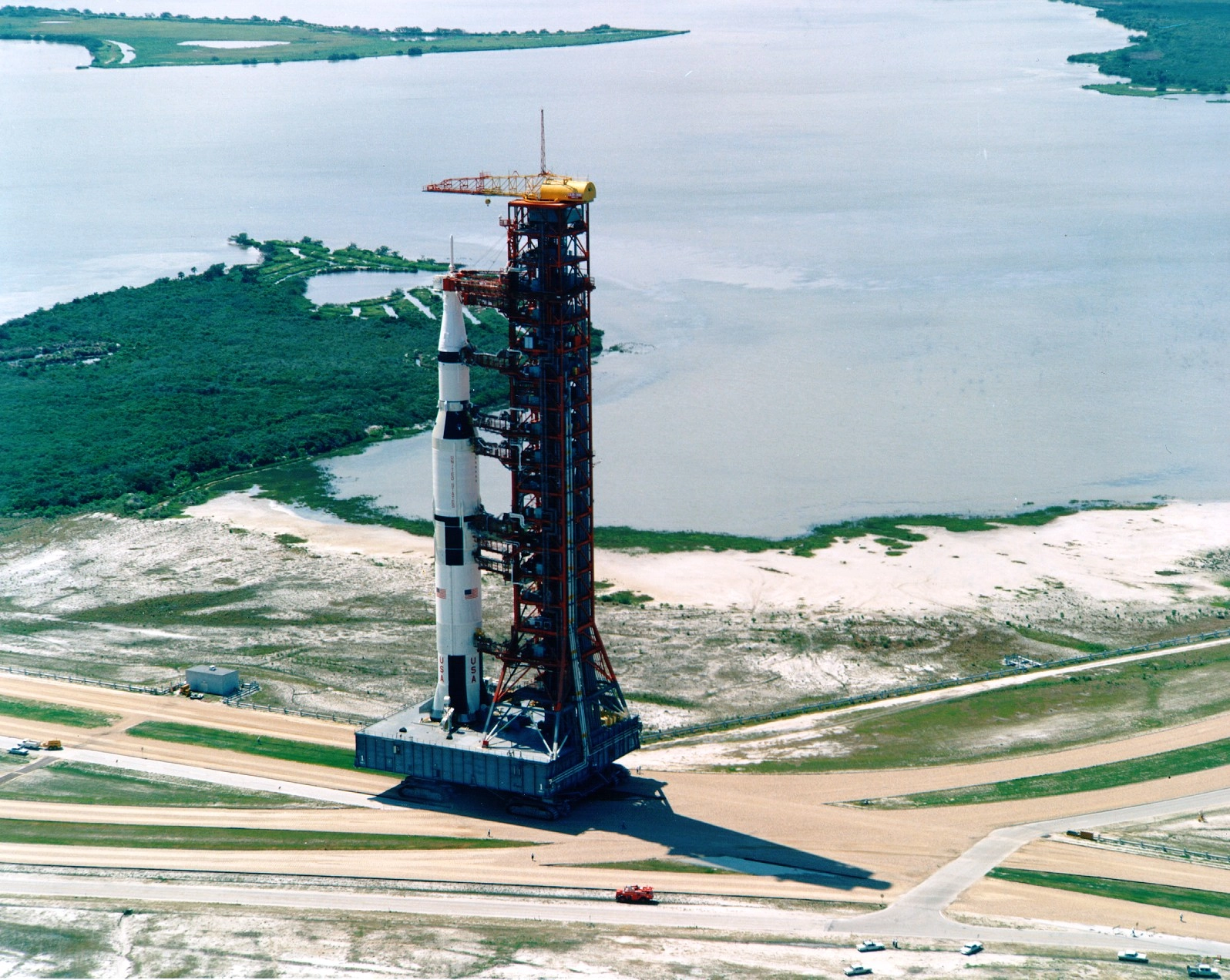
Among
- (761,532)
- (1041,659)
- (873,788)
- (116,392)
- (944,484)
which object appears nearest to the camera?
(873,788)

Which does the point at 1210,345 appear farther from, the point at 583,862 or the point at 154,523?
the point at 583,862

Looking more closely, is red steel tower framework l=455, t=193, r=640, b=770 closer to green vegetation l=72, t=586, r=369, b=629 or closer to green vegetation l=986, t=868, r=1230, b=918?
green vegetation l=986, t=868, r=1230, b=918

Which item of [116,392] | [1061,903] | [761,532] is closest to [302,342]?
[116,392]

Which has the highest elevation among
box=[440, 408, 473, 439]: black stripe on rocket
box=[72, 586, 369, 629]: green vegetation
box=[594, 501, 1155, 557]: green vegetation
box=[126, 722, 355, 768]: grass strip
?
box=[440, 408, 473, 439]: black stripe on rocket

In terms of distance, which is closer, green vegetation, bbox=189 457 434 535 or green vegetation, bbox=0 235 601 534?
green vegetation, bbox=189 457 434 535

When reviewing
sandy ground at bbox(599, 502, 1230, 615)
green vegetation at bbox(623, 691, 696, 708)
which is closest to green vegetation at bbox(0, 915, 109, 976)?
green vegetation at bbox(623, 691, 696, 708)

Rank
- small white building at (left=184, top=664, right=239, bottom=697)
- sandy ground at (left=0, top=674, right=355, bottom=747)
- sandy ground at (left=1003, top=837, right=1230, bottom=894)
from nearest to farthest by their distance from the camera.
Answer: sandy ground at (left=1003, top=837, right=1230, bottom=894), sandy ground at (left=0, top=674, right=355, bottom=747), small white building at (left=184, top=664, right=239, bottom=697)
